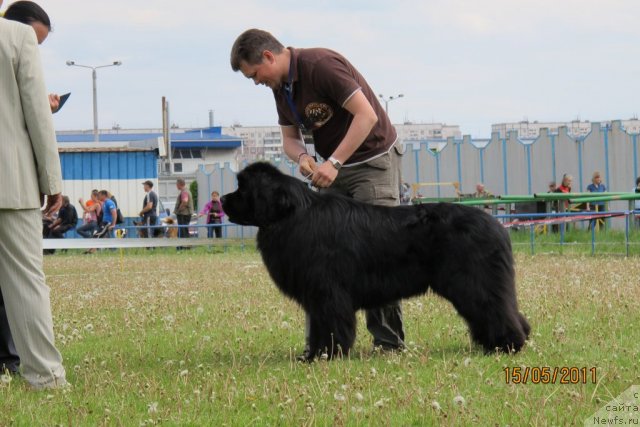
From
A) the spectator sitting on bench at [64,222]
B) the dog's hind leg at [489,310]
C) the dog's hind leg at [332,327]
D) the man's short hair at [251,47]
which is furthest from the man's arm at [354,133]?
the spectator sitting on bench at [64,222]

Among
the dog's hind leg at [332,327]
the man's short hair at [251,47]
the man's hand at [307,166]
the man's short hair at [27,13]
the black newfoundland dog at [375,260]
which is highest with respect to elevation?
the man's short hair at [27,13]

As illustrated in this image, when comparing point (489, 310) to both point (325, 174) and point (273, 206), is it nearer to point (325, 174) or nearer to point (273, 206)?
point (325, 174)

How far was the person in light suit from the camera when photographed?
517 centimetres

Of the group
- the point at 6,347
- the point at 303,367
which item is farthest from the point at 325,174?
the point at 6,347

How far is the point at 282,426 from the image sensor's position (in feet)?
13.7

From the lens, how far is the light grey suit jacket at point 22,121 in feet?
16.9

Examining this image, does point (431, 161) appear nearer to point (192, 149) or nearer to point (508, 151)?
point (508, 151)

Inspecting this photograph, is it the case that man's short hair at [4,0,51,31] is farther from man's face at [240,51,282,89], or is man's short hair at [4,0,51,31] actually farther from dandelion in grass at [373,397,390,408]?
dandelion in grass at [373,397,390,408]

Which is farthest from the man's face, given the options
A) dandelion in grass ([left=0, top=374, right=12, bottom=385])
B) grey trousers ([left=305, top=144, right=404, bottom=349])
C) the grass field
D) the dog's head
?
dandelion in grass ([left=0, top=374, right=12, bottom=385])

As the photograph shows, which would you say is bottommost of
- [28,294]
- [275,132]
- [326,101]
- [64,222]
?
[28,294]

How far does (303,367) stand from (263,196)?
3.96 ft

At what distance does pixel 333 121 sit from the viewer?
6621 mm
